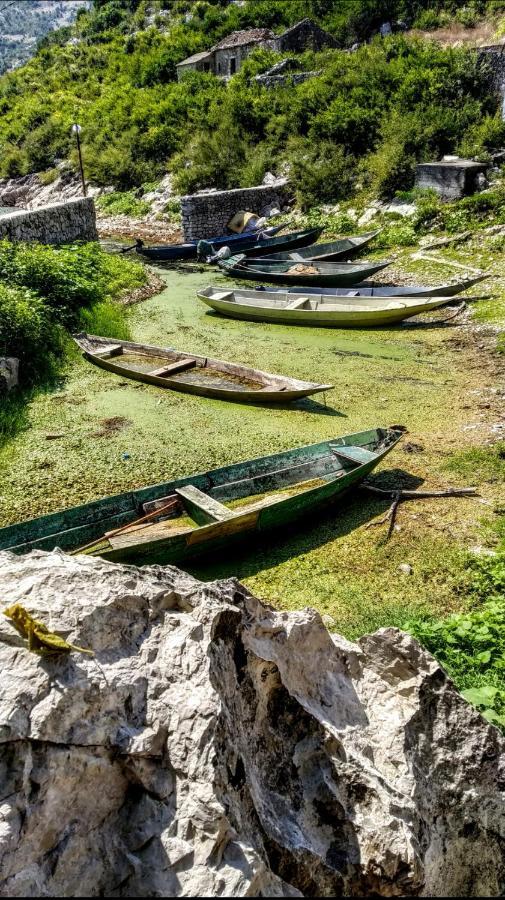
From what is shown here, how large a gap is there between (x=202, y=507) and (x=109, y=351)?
241 inches

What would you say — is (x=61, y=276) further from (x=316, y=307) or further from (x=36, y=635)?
(x=36, y=635)

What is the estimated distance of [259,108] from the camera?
26.1 metres

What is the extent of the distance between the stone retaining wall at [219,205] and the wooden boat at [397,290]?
743cm

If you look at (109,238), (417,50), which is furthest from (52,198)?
(417,50)

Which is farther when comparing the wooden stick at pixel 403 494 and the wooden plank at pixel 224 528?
the wooden stick at pixel 403 494

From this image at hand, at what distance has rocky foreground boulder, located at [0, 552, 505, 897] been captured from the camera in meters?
1.96

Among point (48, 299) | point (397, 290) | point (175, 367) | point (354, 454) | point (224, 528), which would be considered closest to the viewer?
point (224, 528)

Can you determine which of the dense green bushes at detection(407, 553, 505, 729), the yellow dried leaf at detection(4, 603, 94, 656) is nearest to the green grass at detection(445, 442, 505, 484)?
the dense green bushes at detection(407, 553, 505, 729)

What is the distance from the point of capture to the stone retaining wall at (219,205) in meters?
21.5

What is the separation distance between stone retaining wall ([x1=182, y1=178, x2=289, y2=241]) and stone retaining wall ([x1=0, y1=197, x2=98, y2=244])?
3902mm

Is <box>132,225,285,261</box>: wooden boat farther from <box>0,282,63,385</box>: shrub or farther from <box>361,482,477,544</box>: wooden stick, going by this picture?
<box>361,482,477,544</box>: wooden stick

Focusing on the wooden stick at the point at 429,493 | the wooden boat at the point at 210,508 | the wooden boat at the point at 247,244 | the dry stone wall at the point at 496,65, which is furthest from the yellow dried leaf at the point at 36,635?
the dry stone wall at the point at 496,65

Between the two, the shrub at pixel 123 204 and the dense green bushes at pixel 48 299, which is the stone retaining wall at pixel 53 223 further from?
the shrub at pixel 123 204

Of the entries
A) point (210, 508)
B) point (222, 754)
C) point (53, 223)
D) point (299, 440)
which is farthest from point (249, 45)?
point (222, 754)
